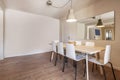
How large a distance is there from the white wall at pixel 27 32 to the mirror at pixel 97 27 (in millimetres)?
1954

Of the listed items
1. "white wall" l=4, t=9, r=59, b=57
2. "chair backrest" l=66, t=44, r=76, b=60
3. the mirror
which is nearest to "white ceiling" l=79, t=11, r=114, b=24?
the mirror

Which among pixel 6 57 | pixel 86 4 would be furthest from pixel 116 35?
pixel 6 57

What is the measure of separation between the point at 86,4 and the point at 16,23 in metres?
3.16

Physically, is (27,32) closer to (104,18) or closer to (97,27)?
(97,27)

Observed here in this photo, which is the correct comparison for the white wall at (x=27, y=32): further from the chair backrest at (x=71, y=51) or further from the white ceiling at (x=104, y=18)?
the chair backrest at (x=71, y=51)

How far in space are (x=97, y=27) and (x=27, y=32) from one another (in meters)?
3.23

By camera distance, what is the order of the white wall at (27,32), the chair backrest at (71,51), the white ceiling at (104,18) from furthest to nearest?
1. the white wall at (27,32)
2. the white ceiling at (104,18)
3. the chair backrest at (71,51)

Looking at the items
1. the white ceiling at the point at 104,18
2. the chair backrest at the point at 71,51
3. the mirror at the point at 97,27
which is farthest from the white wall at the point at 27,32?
the chair backrest at the point at 71,51

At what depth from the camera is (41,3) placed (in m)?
3.53

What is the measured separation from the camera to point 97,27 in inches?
123

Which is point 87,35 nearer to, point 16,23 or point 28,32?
point 28,32

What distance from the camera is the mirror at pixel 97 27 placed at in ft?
8.93

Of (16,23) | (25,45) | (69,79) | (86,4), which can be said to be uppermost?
(86,4)

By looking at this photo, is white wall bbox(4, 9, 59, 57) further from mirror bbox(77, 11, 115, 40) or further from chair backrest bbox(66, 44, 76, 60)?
chair backrest bbox(66, 44, 76, 60)
